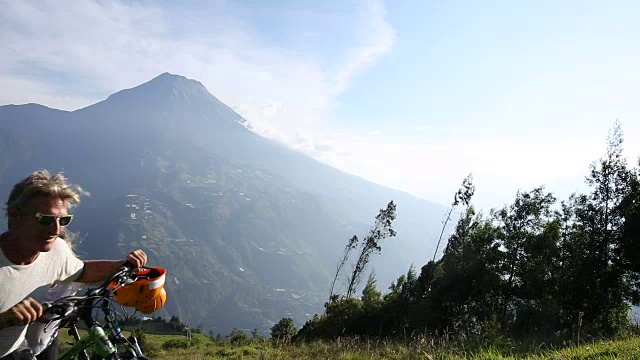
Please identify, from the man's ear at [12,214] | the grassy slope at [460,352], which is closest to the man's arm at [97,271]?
the man's ear at [12,214]

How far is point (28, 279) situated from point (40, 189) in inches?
25.0

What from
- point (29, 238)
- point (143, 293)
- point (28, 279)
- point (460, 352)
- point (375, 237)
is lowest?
point (460, 352)

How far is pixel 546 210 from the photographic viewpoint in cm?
2642

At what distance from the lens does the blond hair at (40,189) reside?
269 centimetres

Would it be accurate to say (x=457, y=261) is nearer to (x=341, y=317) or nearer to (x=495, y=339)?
(x=341, y=317)

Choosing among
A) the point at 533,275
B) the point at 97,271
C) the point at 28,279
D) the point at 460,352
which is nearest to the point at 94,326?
A: the point at 28,279

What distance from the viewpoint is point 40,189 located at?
2707 mm

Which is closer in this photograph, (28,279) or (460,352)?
(28,279)

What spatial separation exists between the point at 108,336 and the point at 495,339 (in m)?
7.25

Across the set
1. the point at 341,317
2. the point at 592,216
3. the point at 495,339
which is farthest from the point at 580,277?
the point at 495,339

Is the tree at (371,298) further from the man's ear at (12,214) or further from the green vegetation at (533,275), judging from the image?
the man's ear at (12,214)

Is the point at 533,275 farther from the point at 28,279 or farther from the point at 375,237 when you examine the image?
the point at 28,279

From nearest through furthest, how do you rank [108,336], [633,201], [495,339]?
1. [108,336]
2. [495,339]
3. [633,201]

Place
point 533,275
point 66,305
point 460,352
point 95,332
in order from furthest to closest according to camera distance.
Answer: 1. point 533,275
2. point 460,352
3. point 66,305
4. point 95,332
